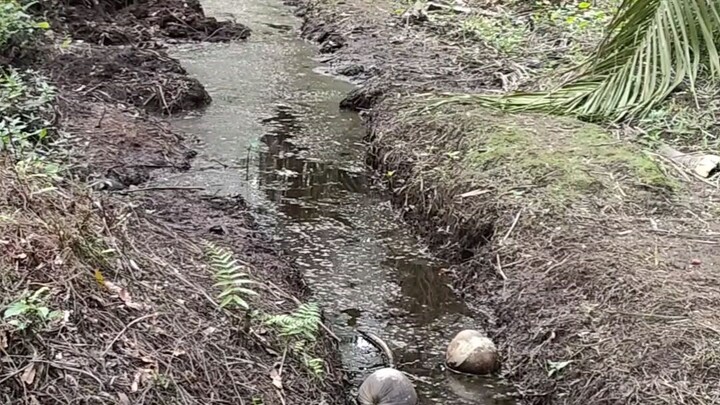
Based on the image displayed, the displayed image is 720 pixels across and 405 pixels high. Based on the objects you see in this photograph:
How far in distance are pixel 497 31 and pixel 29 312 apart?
273 inches

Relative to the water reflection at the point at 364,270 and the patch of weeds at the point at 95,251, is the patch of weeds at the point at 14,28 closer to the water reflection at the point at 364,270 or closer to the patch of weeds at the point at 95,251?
the water reflection at the point at 364,270

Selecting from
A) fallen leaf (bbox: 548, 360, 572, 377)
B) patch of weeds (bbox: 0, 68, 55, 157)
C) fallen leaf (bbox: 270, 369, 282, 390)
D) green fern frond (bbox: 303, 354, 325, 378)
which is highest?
patch of weeds (bbox: 0, 68, 55, 157)

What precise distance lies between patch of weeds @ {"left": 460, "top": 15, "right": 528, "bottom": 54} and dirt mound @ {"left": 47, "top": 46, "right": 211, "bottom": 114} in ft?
9.58

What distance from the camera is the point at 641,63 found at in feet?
19.0

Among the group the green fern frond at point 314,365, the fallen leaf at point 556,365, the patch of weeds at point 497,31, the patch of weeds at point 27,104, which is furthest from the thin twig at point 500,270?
the patch of weeds at point 497,31

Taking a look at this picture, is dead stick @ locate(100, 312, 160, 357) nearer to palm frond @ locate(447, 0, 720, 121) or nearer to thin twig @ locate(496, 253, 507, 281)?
thin twig @ locate(496, 253, 507, 281)

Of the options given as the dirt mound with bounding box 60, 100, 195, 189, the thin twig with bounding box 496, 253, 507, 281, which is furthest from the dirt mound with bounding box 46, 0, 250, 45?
the thin twig with bounding box 496, 253, 507, 281

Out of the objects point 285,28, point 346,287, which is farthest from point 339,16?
point 346,287

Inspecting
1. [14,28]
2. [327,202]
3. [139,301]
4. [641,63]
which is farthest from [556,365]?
[14,28]

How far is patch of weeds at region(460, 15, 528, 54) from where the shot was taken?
8.13 m

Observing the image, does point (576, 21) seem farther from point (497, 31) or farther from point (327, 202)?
point (327, 202)

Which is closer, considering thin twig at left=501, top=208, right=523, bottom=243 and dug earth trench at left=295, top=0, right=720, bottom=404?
dug earth trench at left=295, top=0, right=720, bottom=404

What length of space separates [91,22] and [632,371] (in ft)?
24.6

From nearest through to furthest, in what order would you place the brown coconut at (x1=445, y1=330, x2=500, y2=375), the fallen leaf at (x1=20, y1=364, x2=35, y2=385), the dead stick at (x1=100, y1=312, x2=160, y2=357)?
the fallen leaf at (x1=20, y1=364, x2=35, y2=385) → the dead stick at (x1=100, y1=312, x2=160, y2=357) → the brown coconut at (x1=445, y1=330, x2=500, y2=375)
